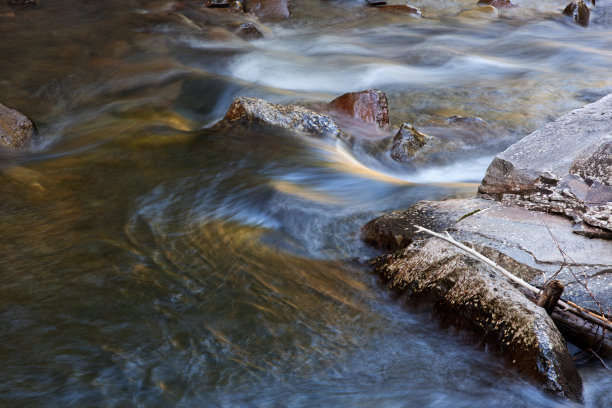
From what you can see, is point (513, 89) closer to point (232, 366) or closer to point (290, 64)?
point (290, 64)

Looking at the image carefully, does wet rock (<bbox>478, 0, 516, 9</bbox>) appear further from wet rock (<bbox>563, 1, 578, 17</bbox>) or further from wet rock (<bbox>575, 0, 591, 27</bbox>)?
wet rock (<bbox>575, 0, 591, 27</bbox>)

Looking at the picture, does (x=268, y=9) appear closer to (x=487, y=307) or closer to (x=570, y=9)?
(x=570, y=9)

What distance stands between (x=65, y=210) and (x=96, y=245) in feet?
2.71

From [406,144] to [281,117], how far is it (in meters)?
1.37

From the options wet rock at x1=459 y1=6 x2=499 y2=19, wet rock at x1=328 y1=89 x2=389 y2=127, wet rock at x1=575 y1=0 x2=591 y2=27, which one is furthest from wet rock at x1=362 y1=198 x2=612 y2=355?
wet rock at x1=575 y1=0 x2=591 y2=27

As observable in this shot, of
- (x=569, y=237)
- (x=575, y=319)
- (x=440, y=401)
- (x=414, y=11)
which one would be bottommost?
(x=440, y=401)

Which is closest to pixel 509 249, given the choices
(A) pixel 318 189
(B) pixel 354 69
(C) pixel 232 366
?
(C) pixel 232 366

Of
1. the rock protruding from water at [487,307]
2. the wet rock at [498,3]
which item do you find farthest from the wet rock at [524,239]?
the wet rock at [498,3]

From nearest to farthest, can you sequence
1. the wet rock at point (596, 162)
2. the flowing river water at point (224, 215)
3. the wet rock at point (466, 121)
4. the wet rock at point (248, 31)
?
the flowing river water at point (224, 215)
the wet rock at point (596, 162)
the wet rock at point (466, 121)
the wet rock at point (248, 31)

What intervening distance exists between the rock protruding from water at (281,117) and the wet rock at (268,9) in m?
6.69

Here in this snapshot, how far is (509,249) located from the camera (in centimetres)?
348

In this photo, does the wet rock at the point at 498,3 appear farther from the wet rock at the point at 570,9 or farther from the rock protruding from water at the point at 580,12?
the rock protruding from water at the point at 580,12

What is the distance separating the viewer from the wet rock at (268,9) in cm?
1266

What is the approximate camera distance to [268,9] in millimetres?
12797
